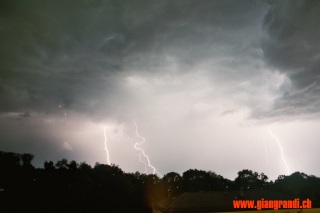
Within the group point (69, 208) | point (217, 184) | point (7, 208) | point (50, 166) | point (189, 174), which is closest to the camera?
point (7, 208)

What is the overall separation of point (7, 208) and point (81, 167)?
2028cm

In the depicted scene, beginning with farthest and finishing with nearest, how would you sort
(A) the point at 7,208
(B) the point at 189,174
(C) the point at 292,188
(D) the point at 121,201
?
(B) the point at 189,174, (C) the point at 292,188, (D) the point at 121,201, (A) the point at 7,208

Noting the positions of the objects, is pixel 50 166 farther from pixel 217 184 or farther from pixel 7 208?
pixel 217 184

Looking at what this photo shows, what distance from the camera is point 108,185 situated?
5553 centimetres

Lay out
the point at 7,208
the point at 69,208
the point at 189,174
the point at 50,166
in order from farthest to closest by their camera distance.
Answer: the point at 189,174 → the point at 50,166 → the point at 69,208 → the point at 7,208

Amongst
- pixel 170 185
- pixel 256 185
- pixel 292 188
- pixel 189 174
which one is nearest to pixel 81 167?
pixel 170 185

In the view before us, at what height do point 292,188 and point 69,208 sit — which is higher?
point 292,188

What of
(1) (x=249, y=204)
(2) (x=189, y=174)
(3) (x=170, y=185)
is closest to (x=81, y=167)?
(1) (x=249, y=204)

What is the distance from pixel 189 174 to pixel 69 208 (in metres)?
75.5

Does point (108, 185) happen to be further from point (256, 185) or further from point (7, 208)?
point (256, 185)

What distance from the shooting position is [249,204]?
4206 centimetres

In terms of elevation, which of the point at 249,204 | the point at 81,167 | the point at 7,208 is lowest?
the point at 7,208

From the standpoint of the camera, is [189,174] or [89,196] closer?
[89,196]

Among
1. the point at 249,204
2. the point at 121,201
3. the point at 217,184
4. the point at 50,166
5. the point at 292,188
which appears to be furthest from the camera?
the point at 217,184
